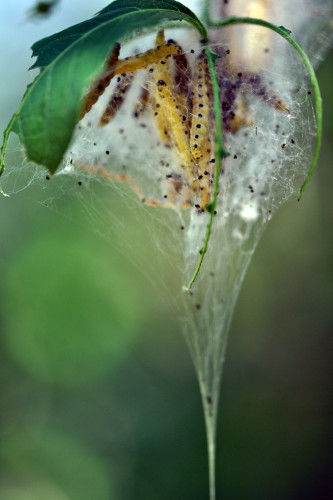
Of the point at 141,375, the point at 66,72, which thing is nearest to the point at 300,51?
the point at 66,72

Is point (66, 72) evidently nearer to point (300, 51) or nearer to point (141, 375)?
point (300, 51)

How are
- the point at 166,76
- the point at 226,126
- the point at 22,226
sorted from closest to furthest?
the point at 166,76, the point at 226,126, the point at 22,226

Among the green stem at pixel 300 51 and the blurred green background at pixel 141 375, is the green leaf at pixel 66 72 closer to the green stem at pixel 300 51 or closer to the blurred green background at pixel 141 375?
the green stem at pixel 300 51

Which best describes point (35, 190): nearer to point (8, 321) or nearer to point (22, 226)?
point (22, 226)

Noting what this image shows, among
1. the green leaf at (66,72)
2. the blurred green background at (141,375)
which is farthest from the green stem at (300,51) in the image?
the blurred green background at (141,375)

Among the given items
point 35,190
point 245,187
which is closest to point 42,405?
point 35,190

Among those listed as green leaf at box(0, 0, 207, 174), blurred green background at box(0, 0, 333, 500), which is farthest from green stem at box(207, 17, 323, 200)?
blurred green background at box(0, 0, 333, 500)
